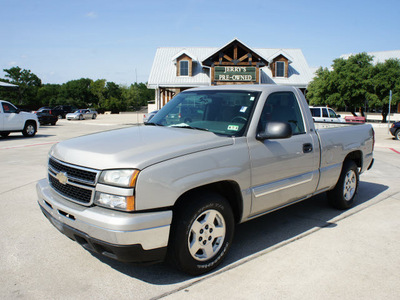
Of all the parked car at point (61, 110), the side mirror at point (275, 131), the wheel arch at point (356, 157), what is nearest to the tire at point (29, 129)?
the wheel arch at point (356, 157)

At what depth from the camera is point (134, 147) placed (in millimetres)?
3162

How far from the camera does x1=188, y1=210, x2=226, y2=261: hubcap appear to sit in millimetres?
3238

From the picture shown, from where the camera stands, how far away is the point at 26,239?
4.27 m

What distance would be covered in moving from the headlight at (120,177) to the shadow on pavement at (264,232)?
1.04 metres

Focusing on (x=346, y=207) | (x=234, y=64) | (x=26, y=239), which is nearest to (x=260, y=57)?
(x=234, y=64)

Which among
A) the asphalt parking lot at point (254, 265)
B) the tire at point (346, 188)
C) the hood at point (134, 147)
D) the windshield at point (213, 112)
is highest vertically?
the windshield at point (213, 112)

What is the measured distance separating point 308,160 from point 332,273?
1.38 metres

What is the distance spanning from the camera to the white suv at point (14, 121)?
54.8 feet

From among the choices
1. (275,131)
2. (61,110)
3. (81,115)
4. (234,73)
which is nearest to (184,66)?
(234,73)

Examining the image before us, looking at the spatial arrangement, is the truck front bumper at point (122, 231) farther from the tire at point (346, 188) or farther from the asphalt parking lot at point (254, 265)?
the tire at point (346, 188)

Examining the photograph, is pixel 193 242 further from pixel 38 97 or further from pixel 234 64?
pixel 38 97

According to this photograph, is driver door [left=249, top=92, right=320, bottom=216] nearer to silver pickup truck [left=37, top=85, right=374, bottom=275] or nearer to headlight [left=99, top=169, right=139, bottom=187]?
silver pickup truck [left=37, top=85, right=374, bottom=275]

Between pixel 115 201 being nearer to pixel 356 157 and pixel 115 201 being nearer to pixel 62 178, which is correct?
pixel 62 178

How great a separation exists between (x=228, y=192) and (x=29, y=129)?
681 inches
